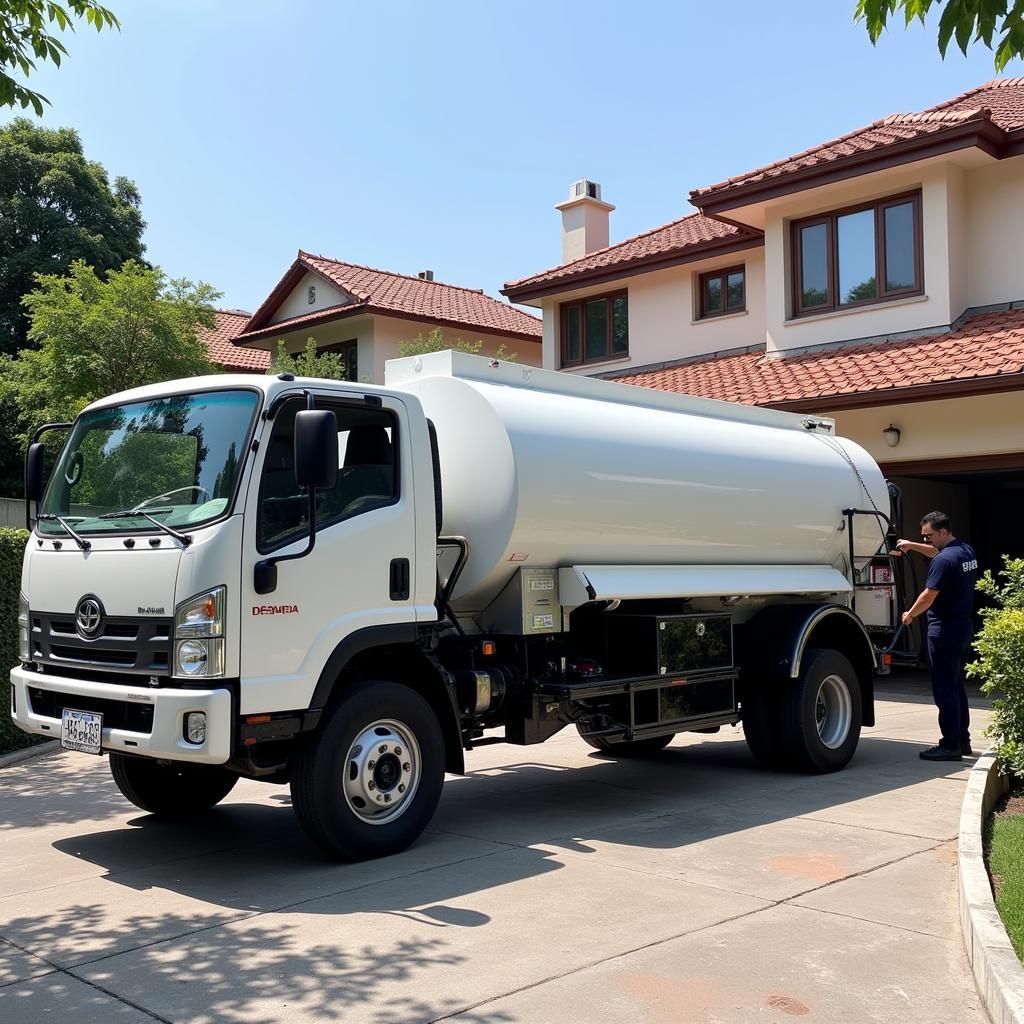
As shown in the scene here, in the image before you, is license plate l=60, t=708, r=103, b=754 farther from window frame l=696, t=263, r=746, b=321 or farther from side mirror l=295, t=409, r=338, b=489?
window frame l=696, t=263, r=746, b=321

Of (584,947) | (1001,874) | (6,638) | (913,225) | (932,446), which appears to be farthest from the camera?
(913,225)

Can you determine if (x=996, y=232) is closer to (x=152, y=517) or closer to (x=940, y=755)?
(x=940, y=755)

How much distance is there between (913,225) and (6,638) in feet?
42.0

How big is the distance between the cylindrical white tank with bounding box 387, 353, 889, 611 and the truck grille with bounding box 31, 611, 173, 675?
2219mm

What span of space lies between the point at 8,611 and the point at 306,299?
67.4ft

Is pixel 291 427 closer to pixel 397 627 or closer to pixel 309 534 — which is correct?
pixel 309 534

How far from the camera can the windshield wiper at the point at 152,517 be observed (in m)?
6.16

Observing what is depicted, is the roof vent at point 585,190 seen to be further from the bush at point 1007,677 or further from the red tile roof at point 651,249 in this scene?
the bush at point 1007,677

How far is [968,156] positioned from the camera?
15562 millimetres

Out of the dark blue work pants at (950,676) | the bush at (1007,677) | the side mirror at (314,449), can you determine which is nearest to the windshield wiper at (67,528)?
the side mirror at (314,449)

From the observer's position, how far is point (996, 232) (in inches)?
627

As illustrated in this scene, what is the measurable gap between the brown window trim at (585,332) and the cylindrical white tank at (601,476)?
1176cm

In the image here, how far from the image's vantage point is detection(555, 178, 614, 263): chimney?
26.5 m

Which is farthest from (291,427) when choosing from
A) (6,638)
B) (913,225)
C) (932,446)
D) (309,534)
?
(913,225)
